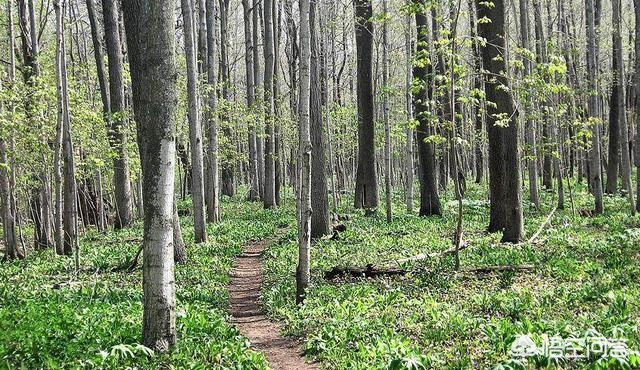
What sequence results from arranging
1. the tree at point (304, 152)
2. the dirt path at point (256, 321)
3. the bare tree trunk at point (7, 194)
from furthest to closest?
the bare tree trunk at point (7, 194)
the tree at point (304, 152)
the dirt path at point (256, 321)

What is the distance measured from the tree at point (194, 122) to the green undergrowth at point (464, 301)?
2460mm

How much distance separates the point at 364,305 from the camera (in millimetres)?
7602

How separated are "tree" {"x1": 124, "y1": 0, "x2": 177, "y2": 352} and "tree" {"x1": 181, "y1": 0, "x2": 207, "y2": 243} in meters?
8.59

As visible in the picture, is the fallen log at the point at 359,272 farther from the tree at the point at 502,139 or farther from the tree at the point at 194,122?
the tree at the point at 194,122

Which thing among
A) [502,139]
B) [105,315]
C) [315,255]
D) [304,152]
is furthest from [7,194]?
[502,139]

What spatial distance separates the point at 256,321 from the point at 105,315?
87.5 inches

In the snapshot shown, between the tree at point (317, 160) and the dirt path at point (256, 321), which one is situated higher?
the tree at point (317, 160)

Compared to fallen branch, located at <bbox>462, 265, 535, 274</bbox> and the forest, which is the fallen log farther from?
fallen branch, located at <bbox>462, 265, 535, 274</bbox>

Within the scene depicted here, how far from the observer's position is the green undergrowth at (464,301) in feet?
17.5

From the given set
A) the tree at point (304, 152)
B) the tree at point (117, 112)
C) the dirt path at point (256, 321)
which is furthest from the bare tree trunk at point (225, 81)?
the tree at point (304, 152)

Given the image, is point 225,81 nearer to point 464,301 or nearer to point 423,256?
point 423,256

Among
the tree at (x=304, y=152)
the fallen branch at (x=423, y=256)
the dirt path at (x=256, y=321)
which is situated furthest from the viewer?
the fallen branch at (x=423, y=256)

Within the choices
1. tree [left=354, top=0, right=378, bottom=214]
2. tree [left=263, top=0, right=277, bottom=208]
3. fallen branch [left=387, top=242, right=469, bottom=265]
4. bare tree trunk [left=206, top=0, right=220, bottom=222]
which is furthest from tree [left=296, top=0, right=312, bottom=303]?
tree [left=263, top=0, right=277, bottom=208]

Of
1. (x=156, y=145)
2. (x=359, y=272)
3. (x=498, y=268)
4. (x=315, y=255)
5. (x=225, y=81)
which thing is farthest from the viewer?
(x=225, y=81)
